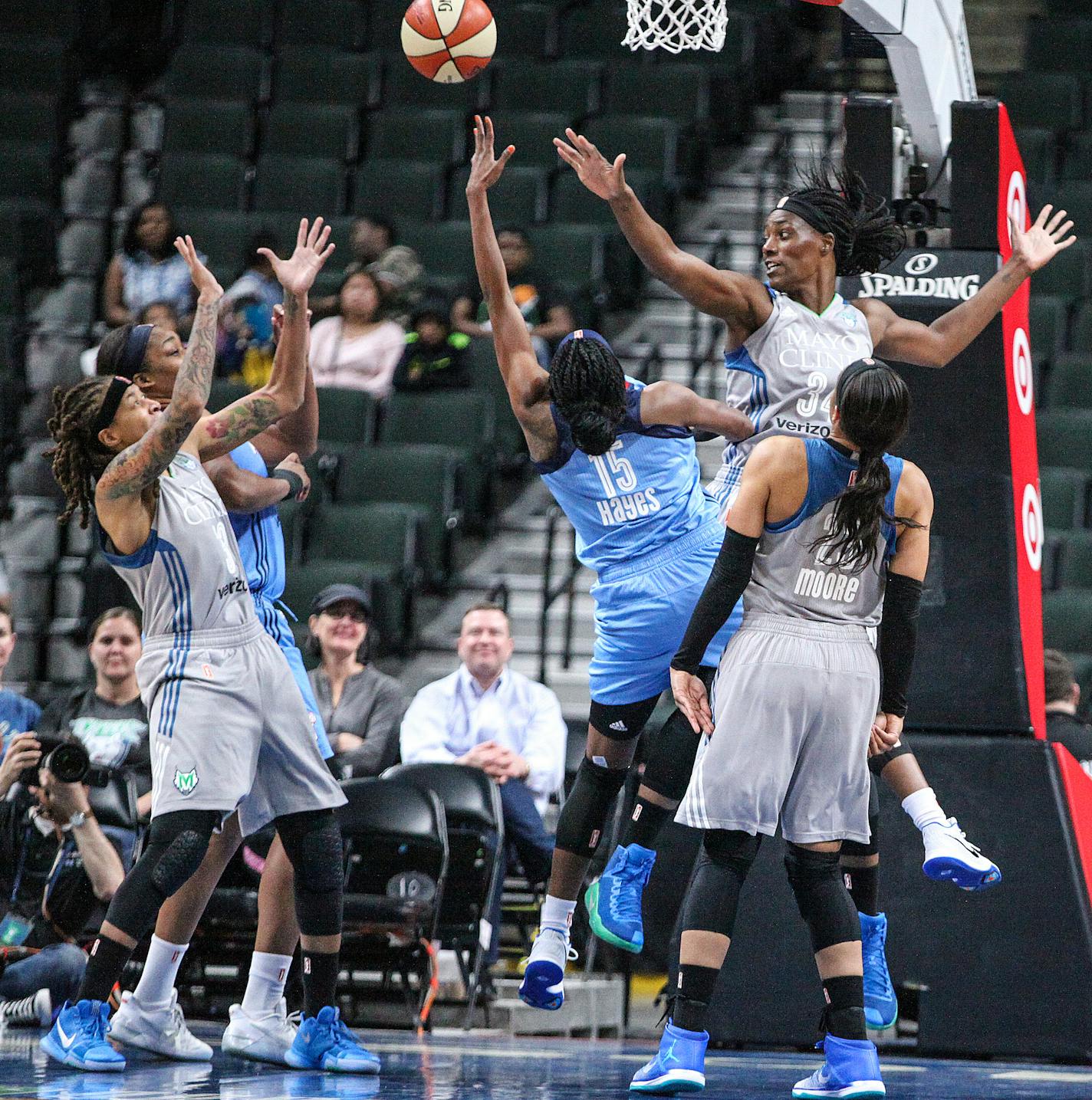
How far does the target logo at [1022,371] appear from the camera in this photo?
6.70 m

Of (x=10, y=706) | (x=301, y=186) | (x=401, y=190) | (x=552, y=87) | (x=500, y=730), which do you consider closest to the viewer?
(x=10, y=706)

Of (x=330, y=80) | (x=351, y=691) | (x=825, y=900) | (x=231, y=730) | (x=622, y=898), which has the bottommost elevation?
(x=622, y=898)

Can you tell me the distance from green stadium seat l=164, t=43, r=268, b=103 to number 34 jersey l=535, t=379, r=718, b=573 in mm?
9184

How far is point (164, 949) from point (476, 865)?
2.12 meters

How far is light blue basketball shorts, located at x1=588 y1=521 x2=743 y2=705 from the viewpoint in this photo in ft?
17.5

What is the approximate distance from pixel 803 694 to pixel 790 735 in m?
0.11

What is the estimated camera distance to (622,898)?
5348 mm

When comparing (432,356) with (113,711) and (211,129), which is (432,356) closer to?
(211,129)

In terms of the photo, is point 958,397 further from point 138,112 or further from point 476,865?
point 138,112

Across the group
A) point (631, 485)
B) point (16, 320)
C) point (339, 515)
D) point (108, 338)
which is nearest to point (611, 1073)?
point (631, 485)

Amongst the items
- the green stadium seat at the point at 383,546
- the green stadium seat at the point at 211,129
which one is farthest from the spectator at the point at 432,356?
the green stadium seat at the point at 211,129

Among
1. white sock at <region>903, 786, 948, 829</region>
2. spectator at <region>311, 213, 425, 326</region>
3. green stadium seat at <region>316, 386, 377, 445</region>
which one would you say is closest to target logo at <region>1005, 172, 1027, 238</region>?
white sock at <region>903, 786, 948, 829</region>

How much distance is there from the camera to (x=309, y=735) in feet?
17.7

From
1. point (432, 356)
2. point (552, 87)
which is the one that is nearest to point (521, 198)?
point (552, 87)
